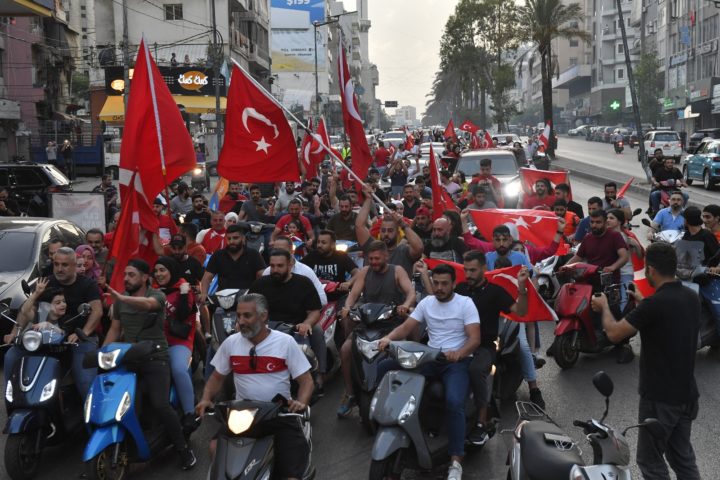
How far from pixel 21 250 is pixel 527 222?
6.27 meters

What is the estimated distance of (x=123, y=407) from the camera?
639cm

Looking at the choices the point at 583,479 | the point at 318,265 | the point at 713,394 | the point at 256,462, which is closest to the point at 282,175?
the point at 318,265

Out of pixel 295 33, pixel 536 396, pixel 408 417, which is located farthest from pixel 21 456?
pixel 295 33

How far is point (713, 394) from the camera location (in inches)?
338

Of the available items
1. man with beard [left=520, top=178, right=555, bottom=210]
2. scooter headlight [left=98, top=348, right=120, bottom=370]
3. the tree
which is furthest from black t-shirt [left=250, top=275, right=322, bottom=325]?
the tree

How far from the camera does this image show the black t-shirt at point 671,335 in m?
5.29

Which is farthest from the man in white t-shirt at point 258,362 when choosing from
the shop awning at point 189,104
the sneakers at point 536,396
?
the shop awning at point 189,104

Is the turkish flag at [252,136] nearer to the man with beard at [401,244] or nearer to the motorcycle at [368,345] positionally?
the man with beard at [401,244]

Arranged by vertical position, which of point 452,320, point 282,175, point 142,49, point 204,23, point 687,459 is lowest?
point 687,459

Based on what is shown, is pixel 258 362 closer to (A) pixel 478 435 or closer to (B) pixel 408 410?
(B) pixel 408 410

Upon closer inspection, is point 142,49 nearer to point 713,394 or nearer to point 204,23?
point 713,394

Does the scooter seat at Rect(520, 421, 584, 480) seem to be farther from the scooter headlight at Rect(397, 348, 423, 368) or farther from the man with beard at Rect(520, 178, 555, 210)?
the man with beard at Rect(520, 178, 555, 210)

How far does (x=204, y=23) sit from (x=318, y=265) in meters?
51.7

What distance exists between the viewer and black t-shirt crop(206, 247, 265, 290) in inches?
358
